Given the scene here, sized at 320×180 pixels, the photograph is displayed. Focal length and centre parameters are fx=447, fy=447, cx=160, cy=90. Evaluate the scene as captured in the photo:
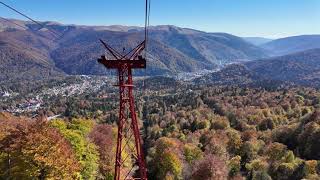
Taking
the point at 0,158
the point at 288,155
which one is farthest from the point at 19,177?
the point at 288,155

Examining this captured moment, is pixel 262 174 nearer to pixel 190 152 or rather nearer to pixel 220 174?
pixel 220 174

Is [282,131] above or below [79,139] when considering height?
below

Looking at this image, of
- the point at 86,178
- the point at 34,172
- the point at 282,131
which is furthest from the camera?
the point at 282,131

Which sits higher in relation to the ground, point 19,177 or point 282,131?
point 19,177

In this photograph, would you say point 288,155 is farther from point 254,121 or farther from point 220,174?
point 254,121

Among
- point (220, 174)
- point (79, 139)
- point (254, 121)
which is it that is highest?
point (79, 139)

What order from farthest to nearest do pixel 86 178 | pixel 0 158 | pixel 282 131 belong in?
pixel 282 131 → pixel 86 178 → pixel 0 158

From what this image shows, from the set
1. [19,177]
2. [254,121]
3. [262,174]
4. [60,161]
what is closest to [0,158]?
[19,177]

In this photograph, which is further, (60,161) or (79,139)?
(79,139)

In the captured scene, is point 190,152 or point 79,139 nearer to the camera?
point 79,139
